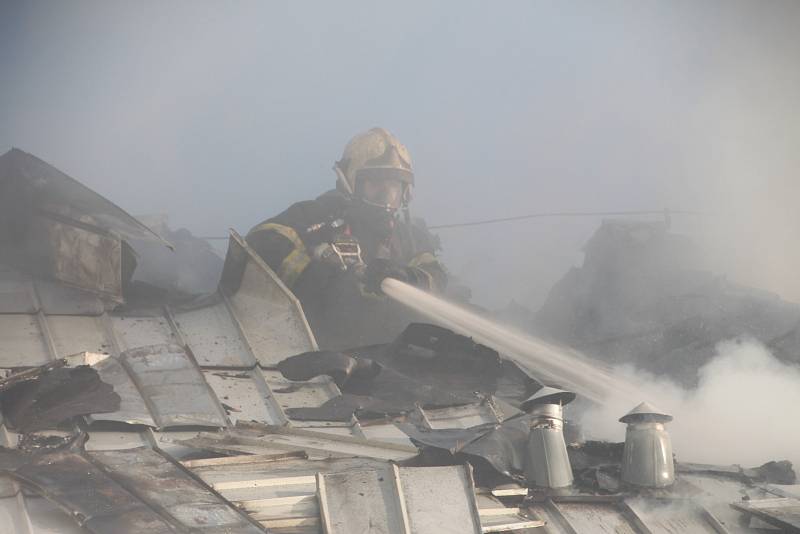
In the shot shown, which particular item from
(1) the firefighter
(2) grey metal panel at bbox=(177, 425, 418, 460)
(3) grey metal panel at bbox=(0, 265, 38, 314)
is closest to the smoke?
(2) grey metal panel at bbox=(177, 425, 418, 460)

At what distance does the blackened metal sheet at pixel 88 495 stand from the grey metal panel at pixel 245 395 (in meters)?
A: 1.66

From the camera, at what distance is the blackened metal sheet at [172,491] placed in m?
3.74

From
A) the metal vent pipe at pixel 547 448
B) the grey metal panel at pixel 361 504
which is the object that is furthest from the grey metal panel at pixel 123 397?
the metal vent pipe at pixel 547 448

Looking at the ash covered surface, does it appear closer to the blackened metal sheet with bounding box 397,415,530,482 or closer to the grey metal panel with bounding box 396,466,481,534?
the blackened metal sheet with bounding box 397,415,530,482

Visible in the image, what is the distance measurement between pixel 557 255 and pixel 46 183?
8.90 metres

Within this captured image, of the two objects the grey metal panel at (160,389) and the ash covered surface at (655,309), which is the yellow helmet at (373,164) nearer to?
the ash covered surface at (655,309)

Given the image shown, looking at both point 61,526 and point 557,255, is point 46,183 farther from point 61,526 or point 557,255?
point 557,255

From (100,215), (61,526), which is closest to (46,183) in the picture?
(100,215)

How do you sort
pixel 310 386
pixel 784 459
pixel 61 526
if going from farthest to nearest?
pixel 310 386, pixel 784 459, pixel 61 526

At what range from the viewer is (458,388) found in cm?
707

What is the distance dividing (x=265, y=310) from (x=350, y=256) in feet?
5.31

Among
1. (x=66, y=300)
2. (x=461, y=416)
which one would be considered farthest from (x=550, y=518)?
(x=66, y=300)

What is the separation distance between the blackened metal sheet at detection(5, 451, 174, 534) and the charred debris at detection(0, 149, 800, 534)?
0.01 meters

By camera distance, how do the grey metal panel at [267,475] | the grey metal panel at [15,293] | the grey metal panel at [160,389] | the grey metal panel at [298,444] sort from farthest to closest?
the grey metal panel at [15,293]
the grey metal panel at [160,389]
the grey metal panel at [298,444]
the grey metal panel at [267,475]
